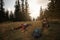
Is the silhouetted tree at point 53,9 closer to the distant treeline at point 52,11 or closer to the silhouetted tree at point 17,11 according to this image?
the distant treeline at point 52,11

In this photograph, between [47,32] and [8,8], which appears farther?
[8,8]

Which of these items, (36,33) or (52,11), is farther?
(52,11)

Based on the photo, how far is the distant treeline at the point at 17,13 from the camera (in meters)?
4.92

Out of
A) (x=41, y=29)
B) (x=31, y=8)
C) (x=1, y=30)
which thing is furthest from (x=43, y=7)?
(x=1, y=30)

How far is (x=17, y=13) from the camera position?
498 centimetres

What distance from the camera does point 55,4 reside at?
4918 mm

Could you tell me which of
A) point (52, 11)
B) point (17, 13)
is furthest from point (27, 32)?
point (52, 11)

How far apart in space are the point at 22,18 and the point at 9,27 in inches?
18.5

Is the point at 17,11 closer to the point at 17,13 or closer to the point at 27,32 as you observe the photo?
the point at 17,13

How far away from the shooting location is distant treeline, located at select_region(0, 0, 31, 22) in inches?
194

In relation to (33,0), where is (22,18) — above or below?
below

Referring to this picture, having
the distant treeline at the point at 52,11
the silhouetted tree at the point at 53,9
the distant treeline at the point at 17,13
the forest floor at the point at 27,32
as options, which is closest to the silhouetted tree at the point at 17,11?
the distant treeline at the point at 17,13

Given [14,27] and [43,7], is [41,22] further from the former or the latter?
[14,27]

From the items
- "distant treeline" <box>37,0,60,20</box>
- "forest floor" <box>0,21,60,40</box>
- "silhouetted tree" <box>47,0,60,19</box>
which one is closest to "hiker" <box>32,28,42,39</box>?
"forest floor" <box>0,21,60,40</box>
